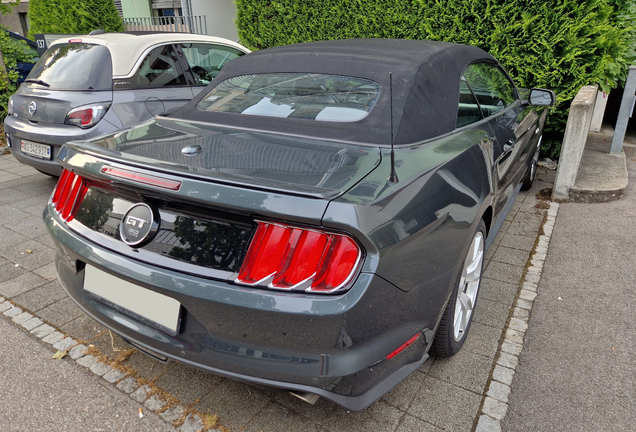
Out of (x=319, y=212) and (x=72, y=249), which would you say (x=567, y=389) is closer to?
(x=319, y=212)

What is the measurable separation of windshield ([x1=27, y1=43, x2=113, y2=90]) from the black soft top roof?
89.2 inches

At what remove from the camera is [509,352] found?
259 cm

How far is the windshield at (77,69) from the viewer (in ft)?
15.3

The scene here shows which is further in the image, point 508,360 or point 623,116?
point 623,116

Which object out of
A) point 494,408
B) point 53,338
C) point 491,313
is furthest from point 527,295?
point 53,338

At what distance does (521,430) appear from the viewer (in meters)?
2.07

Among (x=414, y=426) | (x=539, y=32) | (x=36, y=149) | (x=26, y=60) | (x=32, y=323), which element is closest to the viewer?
(x=414, y=426)

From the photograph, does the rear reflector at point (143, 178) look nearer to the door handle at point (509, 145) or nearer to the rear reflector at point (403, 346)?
the rear reflector at point (403, 346)

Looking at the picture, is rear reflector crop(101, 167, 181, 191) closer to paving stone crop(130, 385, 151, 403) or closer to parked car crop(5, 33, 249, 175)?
paving stone crop(130, 385, 151, 403)

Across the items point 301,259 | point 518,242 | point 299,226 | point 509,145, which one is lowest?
point 518,242

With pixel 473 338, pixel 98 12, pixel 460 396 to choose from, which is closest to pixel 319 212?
pixel 460 396

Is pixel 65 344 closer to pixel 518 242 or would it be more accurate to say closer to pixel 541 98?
pixel 518 242

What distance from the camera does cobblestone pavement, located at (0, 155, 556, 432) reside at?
6.96 feet

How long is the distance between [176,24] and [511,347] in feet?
39.3
